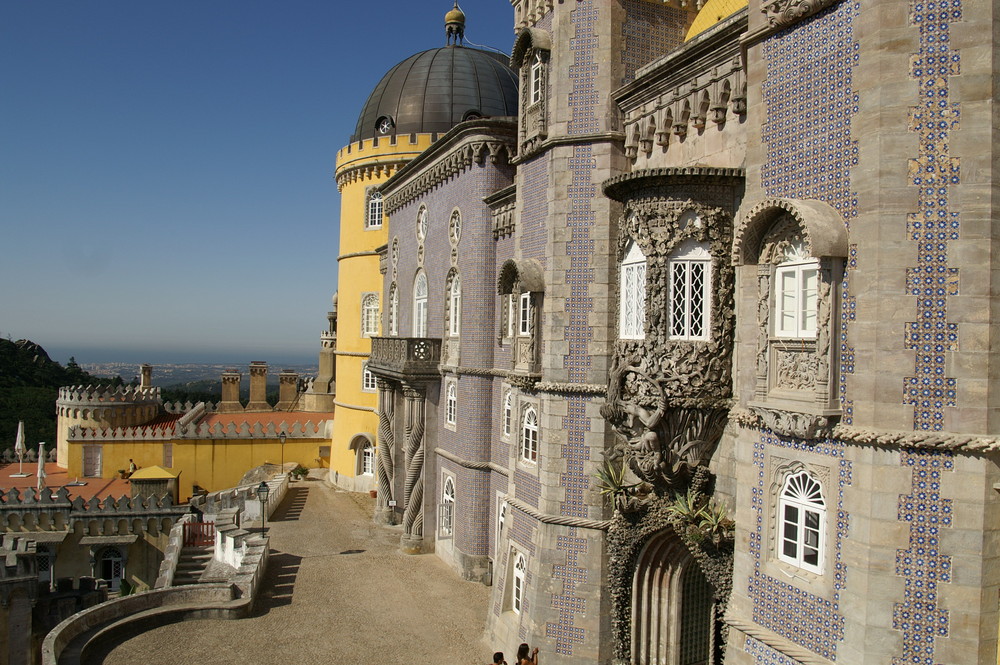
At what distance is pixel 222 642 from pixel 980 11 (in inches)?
652

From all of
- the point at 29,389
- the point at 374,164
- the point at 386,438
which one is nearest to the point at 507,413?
the point at 386,438

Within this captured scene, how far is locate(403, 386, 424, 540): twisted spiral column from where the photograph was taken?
2272cm

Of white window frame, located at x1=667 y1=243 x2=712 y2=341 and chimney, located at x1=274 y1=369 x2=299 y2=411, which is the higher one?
white window frame, located at x1=667 y1=243 x2=712 y2=341

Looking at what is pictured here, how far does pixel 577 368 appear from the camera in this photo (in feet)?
45.9

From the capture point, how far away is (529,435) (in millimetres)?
15836

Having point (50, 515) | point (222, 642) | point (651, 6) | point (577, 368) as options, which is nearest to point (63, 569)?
point (50, 515)

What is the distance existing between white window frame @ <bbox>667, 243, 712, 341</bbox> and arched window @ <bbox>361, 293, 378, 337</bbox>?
21.8 m

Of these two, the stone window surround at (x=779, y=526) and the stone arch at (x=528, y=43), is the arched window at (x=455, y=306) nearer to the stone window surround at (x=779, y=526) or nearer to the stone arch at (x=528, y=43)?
the stone arch at (x=528, y=43)

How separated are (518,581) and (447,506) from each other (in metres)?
6.52

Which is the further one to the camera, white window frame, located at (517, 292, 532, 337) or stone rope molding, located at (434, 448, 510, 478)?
stone rope molding, located at (434, 448, 510, 478)

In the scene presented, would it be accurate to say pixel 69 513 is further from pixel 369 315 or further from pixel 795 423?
pixel 795 423

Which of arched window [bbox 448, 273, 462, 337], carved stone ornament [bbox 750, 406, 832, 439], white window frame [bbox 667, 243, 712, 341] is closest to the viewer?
carved stone ornament [bbox 750, 406, 832, 439]

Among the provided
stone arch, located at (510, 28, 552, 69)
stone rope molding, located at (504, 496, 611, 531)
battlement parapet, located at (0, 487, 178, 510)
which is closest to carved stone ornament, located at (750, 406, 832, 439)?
stone rope molding, located at (504, 496, 611, 531)

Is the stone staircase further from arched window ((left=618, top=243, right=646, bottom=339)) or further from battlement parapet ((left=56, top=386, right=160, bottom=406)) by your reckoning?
battlement parapet ((left=56, top=386, right=160, bottom=406))
